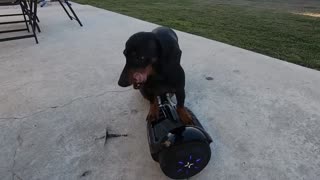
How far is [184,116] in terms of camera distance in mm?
1483

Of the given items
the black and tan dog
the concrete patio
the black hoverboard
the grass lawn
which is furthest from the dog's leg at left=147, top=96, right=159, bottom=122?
the grass lawn

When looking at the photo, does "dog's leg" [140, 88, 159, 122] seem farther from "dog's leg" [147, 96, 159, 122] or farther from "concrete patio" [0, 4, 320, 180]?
"concrete patio" [0, 4, 320, 180]

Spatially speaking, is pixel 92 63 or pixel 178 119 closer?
pixel 178 119

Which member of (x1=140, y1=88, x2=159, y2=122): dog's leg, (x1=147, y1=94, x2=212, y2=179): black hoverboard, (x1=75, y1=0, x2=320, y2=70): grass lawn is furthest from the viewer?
(x1=75, y1=0, x2=320, y2=70): grass lawn

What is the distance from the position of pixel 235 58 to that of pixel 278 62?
38 centimetres

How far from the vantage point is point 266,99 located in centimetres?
192

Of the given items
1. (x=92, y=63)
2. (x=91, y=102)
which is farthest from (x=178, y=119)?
(x=92, y=63)

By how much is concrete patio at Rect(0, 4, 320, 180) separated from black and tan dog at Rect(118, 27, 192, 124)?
0.24 metres

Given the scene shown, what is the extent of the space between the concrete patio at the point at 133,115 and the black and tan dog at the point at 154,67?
0.78ft

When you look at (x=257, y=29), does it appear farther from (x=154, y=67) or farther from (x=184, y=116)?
(x=154, y=67)

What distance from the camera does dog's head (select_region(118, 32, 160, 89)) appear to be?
125 cm

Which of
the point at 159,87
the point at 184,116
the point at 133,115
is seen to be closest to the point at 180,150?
the point at 184,116

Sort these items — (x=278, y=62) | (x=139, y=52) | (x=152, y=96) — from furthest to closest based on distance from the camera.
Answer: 1. (x=278, y=62)
2. (x=152, y=96)
3. (x=139, y=52)

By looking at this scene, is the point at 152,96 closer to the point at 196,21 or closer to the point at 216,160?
the point at 216,160
